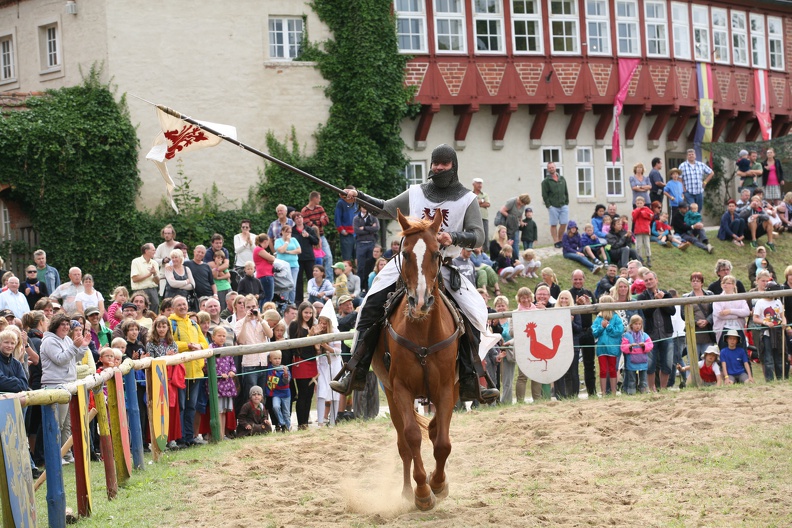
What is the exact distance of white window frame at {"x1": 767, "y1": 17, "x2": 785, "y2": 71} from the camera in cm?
3988

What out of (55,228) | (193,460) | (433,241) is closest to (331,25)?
(55,228)

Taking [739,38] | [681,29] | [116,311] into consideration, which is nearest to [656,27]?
[681,29]

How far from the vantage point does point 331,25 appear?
1200 inches

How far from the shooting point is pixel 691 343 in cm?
1720

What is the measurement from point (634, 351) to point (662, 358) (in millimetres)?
676

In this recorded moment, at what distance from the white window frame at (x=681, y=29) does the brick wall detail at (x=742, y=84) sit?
7.87ft

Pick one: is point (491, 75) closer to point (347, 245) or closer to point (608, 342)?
point (347, 245)

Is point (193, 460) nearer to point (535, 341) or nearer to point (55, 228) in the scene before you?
point (535, 341)

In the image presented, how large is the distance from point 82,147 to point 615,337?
1599 cm

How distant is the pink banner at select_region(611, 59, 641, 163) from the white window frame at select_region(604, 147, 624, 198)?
0.41 metres

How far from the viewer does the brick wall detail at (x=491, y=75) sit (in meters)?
32.6

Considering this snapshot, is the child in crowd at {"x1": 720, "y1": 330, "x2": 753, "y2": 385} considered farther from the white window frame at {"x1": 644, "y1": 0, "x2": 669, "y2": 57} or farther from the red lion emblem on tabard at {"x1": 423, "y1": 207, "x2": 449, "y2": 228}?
the white window frame at {"x1": 644, "y1": 0, "x2": 669, "y2": 57}

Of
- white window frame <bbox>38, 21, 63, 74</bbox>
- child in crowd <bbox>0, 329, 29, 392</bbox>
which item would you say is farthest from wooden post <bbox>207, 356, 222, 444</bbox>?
white window frame <bbox>38, 21, 63, 74</bbox>

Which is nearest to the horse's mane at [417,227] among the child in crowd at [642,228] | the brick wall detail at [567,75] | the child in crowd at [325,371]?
the child in crowd at [325,371]
